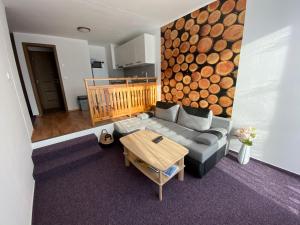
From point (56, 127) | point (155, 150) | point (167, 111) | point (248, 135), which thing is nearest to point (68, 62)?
point (56, 127)

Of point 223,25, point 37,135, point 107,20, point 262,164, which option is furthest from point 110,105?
point 262,164

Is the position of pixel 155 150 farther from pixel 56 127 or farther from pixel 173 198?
pixel 56 127

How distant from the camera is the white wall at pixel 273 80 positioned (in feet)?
5.37

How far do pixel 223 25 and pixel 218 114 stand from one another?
1521 millimetres

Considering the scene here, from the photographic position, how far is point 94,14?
2.49 metres

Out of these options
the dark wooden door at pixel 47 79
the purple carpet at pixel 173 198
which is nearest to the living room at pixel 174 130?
the purple carpet at pixel 173 198

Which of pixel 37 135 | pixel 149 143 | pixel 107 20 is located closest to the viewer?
pixel 149 143

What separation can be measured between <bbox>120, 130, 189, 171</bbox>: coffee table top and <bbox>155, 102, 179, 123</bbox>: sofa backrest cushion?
2.98 feet

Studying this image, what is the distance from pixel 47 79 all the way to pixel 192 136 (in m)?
5.01

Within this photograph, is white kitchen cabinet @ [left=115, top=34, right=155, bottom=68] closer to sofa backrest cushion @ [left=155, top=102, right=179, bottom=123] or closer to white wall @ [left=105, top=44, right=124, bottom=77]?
white wall @ [left=105, top=44, right=124, bottom=77]

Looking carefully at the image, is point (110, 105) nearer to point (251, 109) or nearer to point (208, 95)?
point (208, 95)

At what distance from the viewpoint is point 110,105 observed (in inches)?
121

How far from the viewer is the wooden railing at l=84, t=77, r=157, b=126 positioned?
2.83m

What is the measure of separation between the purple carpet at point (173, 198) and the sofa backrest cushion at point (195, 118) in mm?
710
